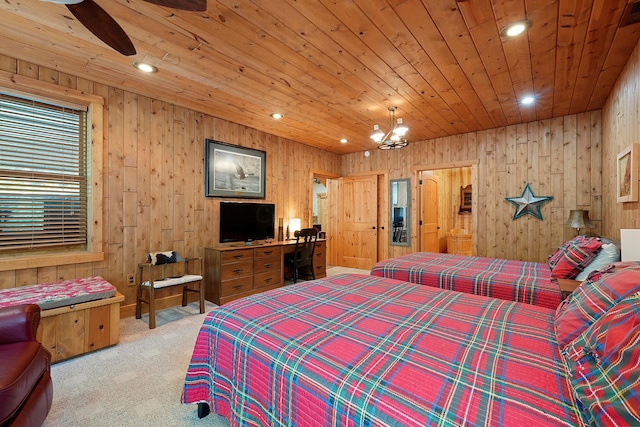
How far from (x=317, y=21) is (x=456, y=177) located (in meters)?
6.79

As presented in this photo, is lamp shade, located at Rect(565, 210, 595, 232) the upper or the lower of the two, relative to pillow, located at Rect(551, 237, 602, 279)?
upper

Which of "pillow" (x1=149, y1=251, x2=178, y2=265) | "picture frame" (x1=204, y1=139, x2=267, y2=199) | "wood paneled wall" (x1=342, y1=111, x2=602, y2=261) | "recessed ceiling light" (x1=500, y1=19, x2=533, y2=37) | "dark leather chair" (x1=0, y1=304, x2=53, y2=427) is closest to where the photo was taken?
"dark leather chair" (x1=0, y1=304, x2=53, y2=427)

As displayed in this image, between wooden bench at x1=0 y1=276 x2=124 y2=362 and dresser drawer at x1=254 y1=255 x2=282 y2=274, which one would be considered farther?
dresser drawer at x1=254 y1=255 x2=282 y2=274

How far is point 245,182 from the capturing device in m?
4.65

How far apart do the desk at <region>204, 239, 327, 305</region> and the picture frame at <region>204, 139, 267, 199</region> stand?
891 millimetres

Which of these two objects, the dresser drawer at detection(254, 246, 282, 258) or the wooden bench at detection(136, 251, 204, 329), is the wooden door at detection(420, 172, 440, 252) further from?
the wooden bench at detection(136, 251, 204, 329)

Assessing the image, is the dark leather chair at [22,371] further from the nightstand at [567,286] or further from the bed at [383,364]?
the nightstand at [567,286]

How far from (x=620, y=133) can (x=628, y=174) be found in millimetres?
730

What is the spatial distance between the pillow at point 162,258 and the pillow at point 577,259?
4083 millimetres

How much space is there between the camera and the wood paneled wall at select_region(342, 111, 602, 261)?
13.1 feet

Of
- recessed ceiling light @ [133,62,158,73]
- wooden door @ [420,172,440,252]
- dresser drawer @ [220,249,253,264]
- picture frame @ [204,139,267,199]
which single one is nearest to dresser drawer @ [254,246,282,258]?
dresser drawer @ [220,249,253,264]

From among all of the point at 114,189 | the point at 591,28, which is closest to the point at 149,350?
the point at 114,189

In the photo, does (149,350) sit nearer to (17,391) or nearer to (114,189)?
(17,391)

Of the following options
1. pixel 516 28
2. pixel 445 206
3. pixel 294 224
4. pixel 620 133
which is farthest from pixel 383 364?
pixel 445 206
